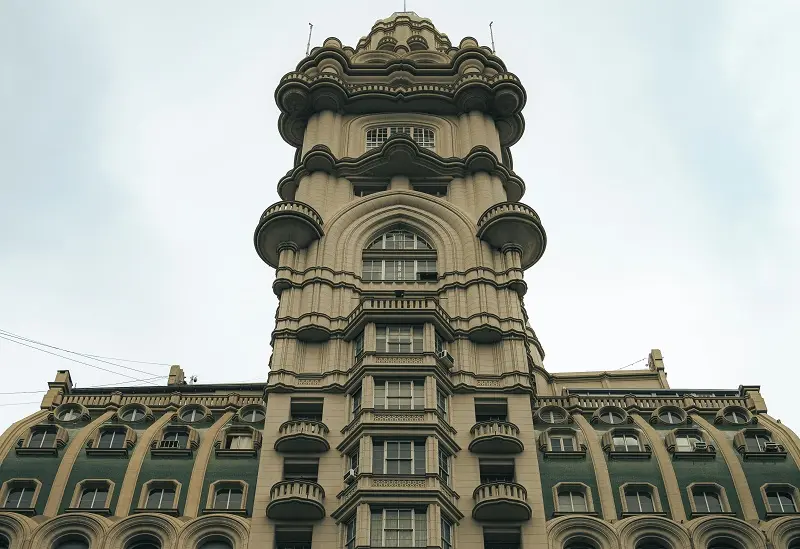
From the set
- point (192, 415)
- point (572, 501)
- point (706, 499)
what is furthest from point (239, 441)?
point (706, 499)

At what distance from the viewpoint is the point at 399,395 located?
60531 mm

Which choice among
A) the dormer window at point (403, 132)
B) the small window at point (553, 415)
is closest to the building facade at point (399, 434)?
the small window at point (553, 415)

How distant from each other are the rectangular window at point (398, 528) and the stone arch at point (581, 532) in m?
6.85

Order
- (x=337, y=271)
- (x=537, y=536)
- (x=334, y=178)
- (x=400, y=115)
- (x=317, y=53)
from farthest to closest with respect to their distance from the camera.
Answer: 1. (x=317, y=53)
2. (x=400, y=115)
3. (x=334, y=178)
4. (x=337, y=271)
5. (x=537, y=536)

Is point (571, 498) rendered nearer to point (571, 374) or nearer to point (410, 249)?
point (410, 249)

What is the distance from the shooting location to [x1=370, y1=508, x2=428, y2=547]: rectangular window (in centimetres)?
5188

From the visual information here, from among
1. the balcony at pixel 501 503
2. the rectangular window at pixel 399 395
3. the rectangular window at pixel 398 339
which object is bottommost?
the balcony at pixel 501 503

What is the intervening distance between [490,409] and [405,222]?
19054 millimetres

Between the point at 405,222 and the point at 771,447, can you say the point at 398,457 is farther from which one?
the point at 405,222

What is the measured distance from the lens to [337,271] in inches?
2864

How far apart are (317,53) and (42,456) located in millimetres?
48039

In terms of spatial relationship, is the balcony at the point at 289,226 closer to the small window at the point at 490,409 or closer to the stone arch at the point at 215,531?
the small window at the point at 490,409

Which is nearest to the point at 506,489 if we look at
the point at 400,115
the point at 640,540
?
the point at 640,540

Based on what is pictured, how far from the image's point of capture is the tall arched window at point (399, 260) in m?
73.8
